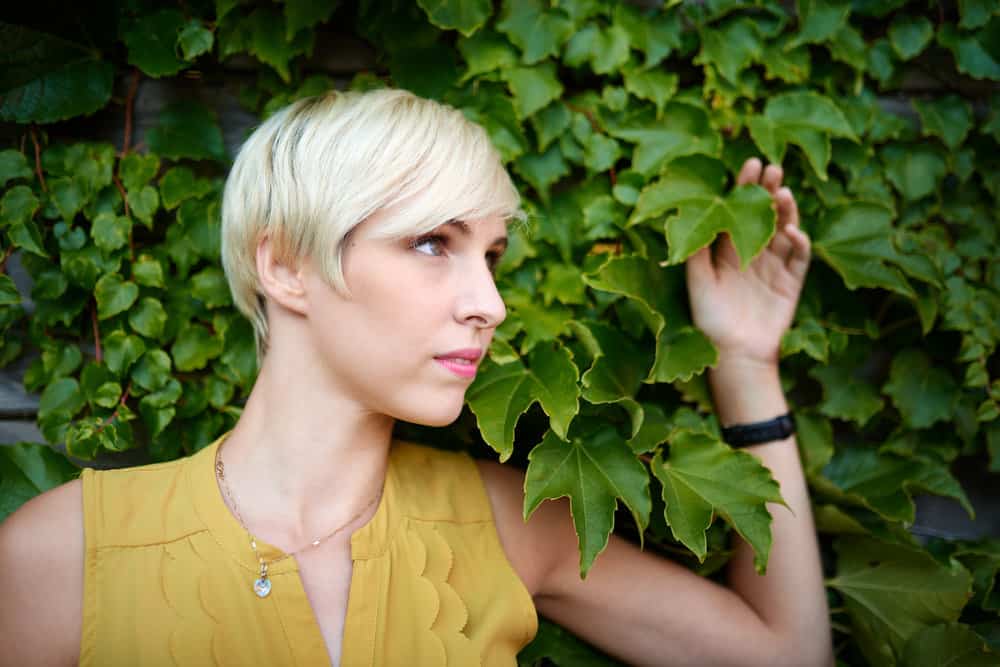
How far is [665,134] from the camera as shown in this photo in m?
1.52

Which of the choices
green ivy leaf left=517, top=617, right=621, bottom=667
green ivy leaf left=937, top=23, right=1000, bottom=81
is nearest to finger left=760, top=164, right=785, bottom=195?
green ivy leaf left=937, top=23, right=1000, bottom=81

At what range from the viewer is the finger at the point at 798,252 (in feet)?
4.63

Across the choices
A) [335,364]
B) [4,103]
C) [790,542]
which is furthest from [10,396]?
[790,542]

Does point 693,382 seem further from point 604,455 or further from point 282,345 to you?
point 282,345

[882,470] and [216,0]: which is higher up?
[216,0]

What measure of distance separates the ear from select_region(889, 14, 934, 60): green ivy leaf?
1.35 metres

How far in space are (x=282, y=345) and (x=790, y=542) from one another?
100 centimetres

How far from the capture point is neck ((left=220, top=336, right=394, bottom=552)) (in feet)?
3.84

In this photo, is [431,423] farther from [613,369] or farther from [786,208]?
[786,208]

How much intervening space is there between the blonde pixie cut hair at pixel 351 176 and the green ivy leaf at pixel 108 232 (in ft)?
1.13

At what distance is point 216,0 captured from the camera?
4.60ft

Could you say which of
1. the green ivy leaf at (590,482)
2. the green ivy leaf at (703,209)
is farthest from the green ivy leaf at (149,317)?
the green ivy leaf at (703,209)

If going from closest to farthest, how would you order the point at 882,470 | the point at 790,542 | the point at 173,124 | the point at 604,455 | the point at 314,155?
the point at 314,155 < the point at 604,455 < the point at 790,542 < the point at 173,124 < the point at 882,470

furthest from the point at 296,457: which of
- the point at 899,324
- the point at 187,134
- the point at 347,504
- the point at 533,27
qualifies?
the point at 899,324
